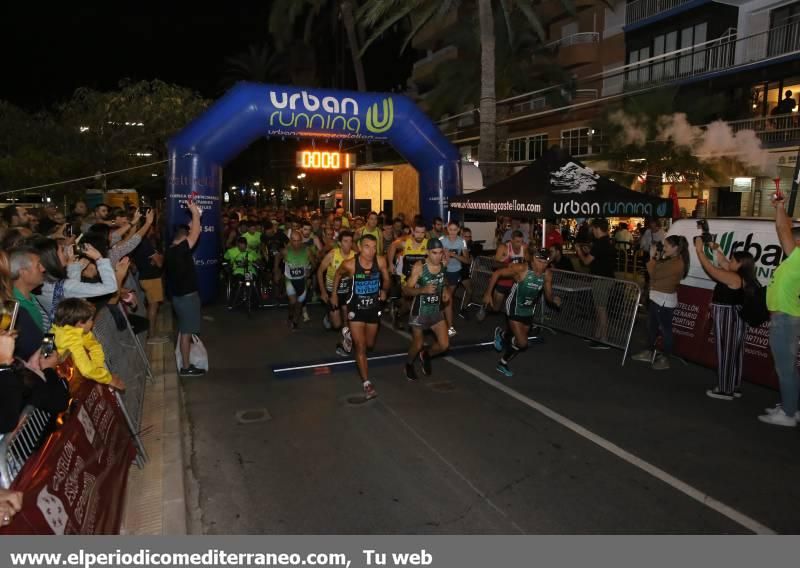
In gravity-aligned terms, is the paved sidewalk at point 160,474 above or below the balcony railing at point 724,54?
below

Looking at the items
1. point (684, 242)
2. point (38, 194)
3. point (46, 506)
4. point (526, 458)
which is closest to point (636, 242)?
point (684, 242)

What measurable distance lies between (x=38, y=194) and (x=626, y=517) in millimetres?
32241

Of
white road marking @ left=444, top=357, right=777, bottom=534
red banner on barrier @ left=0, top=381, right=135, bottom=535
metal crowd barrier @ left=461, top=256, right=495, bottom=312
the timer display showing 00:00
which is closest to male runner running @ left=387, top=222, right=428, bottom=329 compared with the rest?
metal crowd barrier @ left=461, top=256, right=495, bottom=312

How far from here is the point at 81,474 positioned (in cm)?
370

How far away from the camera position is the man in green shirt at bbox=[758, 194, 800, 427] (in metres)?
6.16

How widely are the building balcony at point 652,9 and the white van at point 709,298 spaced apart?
2182 cm

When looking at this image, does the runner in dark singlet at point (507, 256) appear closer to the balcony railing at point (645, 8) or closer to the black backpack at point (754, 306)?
the black backpack at point (754, 306)

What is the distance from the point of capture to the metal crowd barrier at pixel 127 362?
5.59 m

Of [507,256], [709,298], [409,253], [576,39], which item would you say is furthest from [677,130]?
[709,298]

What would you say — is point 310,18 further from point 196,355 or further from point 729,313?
point 729,313

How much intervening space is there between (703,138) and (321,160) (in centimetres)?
1399

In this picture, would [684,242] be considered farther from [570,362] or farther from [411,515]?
[411,515]

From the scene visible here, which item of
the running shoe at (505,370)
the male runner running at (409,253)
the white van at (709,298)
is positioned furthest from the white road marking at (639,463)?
the male runner running at (409,253)

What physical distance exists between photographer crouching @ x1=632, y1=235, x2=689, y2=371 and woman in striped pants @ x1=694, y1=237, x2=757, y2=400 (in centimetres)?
93
